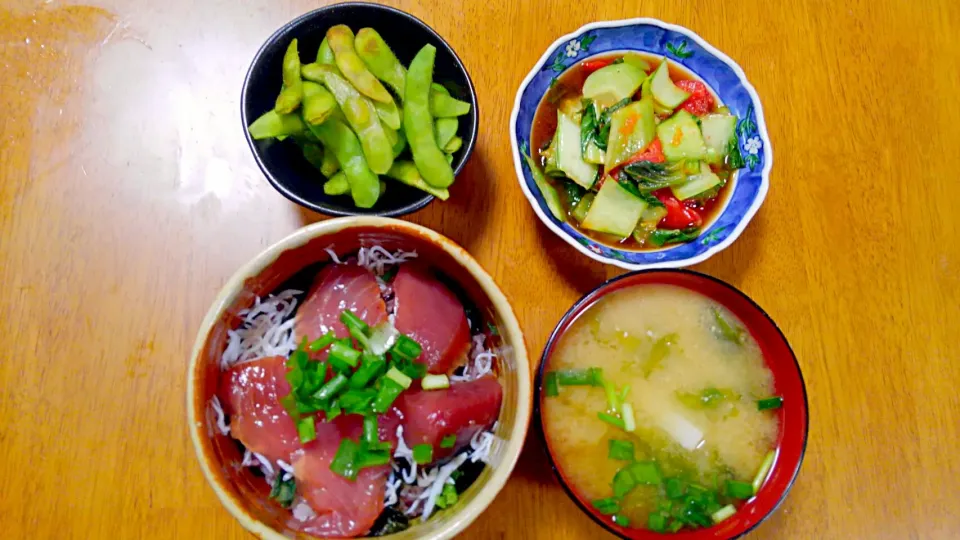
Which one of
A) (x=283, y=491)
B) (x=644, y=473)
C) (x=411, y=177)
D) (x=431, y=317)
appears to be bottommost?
(x=283, y=491)

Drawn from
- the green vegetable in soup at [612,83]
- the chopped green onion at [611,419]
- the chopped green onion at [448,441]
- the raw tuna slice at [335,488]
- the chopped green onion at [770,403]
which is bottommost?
the raw tuna slice at [335,488]

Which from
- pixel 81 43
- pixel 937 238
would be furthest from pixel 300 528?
pixel 937 238

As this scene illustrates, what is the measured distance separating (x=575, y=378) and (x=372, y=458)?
1.44ft

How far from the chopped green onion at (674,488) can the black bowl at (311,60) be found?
0.71 meters

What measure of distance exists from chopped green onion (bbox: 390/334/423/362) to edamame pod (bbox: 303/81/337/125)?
439 millimetres

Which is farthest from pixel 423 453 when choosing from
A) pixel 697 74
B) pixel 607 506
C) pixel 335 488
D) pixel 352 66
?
pixel 697 74

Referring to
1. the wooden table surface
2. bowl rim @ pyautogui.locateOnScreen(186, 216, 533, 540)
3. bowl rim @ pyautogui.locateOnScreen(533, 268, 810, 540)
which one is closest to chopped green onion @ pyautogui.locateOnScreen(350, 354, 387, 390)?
bowl rim @ pyautogui.locateOnScreen(186, 216, 533, 540)

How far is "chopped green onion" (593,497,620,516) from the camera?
52.6 inches

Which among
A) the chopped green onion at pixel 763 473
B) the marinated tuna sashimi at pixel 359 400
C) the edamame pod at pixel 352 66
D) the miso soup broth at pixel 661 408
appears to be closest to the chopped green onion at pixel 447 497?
the marinated tuna sashimi at pixel 359 400

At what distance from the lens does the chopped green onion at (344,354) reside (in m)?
1.16

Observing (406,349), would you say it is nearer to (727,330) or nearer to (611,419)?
(611,419)

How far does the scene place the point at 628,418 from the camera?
1.38m

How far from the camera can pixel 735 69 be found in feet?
5.03

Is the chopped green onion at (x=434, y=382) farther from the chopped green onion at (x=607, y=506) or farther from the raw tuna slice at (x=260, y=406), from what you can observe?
the chopped green onion at (x=607, y=506)
